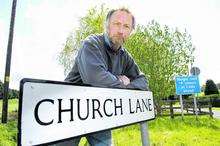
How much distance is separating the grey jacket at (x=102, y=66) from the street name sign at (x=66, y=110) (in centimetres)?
12

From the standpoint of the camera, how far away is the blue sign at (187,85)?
19.1 meters

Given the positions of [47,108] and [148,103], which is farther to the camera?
[148,103]

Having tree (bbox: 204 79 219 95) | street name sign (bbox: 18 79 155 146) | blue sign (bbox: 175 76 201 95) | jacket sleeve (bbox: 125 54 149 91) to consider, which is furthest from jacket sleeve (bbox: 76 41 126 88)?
tree (bbox: 204 79 219 95)

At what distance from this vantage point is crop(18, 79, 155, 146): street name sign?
4.90ft

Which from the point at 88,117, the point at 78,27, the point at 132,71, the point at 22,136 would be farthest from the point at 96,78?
the point at 78,27

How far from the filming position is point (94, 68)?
2.38 m

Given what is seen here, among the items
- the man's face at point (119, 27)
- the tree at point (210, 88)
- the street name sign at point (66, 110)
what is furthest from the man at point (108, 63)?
the tree at point (210, 88)

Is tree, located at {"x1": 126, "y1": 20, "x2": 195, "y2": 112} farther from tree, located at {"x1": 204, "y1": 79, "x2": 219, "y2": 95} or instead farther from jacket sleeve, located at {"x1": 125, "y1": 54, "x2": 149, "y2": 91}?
Answer: tree, located at {"x1": 204, "y1": 79, "x2": 219, "y2": 95}

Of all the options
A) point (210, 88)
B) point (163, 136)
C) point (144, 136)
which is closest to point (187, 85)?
point (163, 136)

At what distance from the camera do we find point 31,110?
1504mm

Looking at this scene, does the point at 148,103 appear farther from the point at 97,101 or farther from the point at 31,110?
the point at 31,110

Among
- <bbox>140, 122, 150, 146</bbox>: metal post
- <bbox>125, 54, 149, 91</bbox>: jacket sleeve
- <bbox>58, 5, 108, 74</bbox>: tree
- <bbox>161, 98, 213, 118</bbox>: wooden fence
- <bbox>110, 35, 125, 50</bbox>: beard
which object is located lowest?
<bbox>161, 98, 213, 118</bbox>: wooden fence

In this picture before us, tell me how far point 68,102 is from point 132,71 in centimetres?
131

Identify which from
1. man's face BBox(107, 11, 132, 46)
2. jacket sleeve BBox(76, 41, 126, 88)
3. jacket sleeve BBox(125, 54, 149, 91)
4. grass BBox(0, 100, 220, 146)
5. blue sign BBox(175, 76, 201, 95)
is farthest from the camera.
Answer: blue sign BBox(175, 76, 201, 95)
